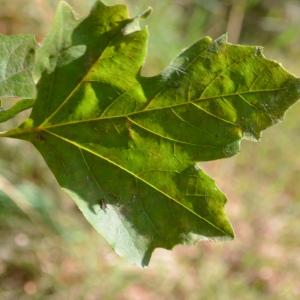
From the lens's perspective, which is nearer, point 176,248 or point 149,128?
point 149,128

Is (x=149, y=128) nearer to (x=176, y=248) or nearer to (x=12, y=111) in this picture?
(x=12, y=111)

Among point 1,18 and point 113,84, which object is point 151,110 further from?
point 1,18

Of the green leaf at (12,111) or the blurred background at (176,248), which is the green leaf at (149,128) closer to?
the green leaf at (12,111)

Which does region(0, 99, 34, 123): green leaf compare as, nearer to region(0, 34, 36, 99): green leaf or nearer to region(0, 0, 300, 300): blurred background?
region(0, 34, 36, 99): green leaf

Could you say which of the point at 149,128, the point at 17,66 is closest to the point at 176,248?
the point at 149,128

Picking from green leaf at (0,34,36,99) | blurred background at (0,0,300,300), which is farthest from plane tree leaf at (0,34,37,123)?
blurred background at (0,0,300,300)
